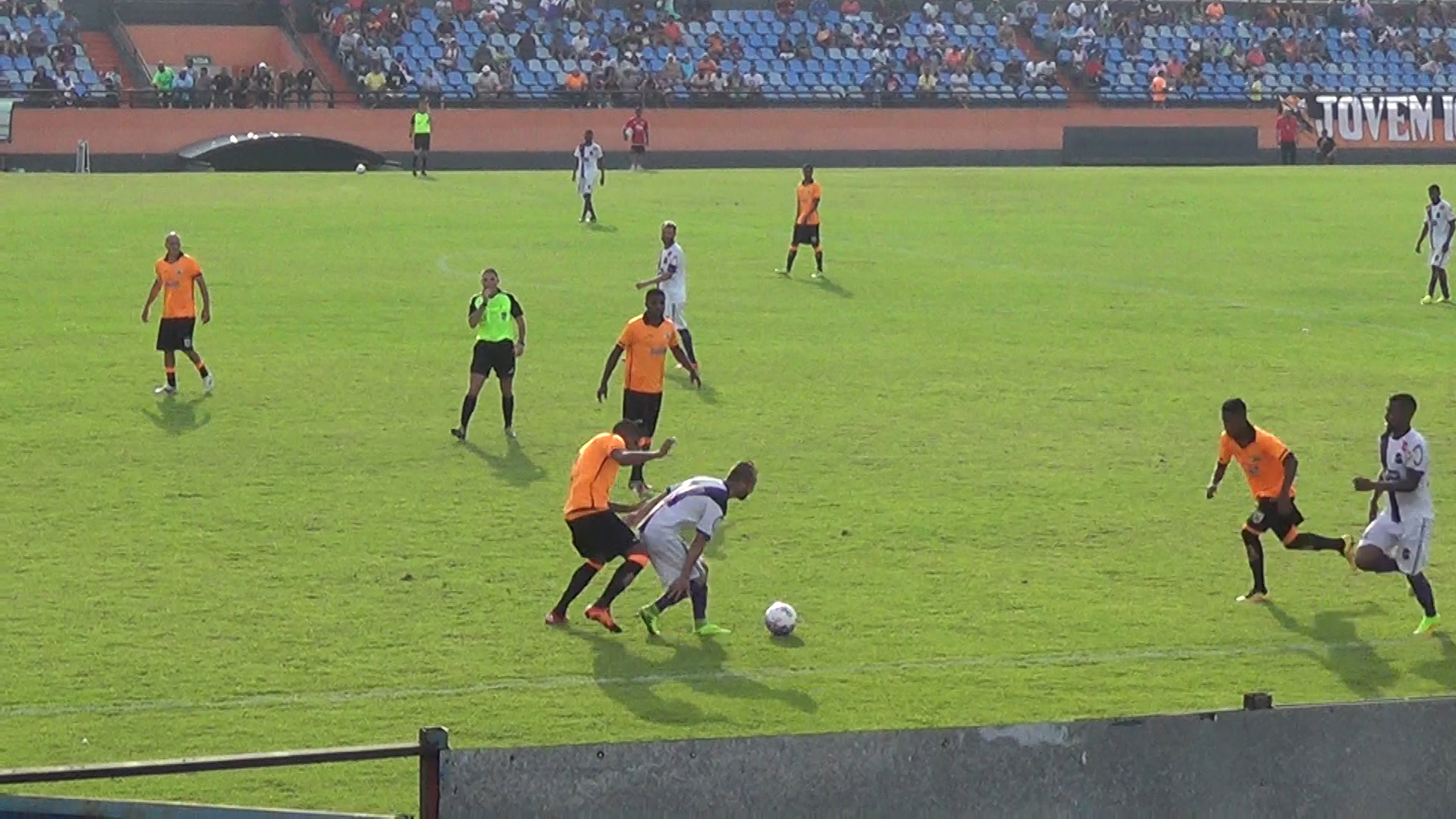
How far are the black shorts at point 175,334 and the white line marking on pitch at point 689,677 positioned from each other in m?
11.3

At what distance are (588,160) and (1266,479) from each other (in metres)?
26.5

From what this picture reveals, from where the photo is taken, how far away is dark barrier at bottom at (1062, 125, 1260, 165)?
198 ft

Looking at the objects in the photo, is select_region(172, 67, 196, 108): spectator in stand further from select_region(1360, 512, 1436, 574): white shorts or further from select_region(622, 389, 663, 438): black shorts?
select_region(1360, 512, 1436, 574): white shorts

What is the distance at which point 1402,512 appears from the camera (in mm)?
15023

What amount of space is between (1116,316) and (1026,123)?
30046 mm

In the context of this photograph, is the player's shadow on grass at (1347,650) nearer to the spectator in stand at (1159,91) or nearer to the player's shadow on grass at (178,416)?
the player's shadow on grass at (178,416)

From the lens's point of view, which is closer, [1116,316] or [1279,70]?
[1116,316]

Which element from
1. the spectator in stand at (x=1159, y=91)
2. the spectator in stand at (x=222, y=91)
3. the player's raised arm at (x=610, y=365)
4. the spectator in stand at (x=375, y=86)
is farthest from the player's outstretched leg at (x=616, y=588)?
the spectator in stand at (x=1159, y=91)

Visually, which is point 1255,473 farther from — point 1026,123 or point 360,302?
point 1026,123

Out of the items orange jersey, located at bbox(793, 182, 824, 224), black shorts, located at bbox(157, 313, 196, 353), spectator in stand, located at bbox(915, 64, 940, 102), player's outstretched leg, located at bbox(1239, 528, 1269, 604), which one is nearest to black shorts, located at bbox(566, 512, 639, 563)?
player's outstretched leg, located at bbox(1239, 528, 1269, 604)

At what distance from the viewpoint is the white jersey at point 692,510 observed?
14555mm

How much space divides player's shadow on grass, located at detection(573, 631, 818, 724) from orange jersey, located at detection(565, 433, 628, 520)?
101cm

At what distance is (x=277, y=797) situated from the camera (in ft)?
38.2

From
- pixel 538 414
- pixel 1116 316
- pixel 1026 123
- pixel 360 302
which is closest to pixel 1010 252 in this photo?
pixel 1116 316
